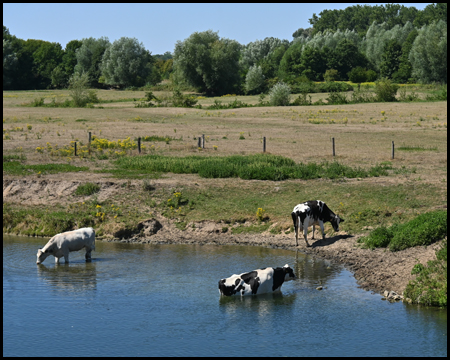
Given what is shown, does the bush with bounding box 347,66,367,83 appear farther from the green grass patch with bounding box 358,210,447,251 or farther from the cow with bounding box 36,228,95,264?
the cow with bounding box 36,228,95,264

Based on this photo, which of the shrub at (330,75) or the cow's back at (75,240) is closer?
the cow's back at (75,240)

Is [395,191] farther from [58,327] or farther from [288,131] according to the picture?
[288,131]

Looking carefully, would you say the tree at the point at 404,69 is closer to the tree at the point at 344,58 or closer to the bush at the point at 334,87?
the tree at the point at 344,58

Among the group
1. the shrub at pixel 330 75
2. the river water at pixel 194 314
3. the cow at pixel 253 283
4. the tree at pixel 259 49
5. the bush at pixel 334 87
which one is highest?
the tree at pixel 259 49

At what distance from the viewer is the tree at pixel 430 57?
110 meters

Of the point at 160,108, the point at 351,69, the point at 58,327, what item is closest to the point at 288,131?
the point at 160,108

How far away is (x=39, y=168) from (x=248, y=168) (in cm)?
1206

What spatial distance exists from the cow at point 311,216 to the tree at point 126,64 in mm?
116368

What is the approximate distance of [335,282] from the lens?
19672mm

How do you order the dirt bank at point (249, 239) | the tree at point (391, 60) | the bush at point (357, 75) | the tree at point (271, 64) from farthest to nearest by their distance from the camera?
1. the tree at point (271, 64)
2. the tree at point (391, 60)
3. the bush at point (357, 75)
4. the dirt bank at point (249, 239)

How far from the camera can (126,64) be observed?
136 meters

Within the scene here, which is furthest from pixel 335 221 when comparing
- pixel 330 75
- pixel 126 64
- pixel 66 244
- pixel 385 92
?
pixel 126 64

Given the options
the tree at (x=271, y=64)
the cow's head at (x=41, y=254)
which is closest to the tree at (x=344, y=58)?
the tree at (x=271, y=64)

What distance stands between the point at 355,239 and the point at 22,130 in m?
38.8
